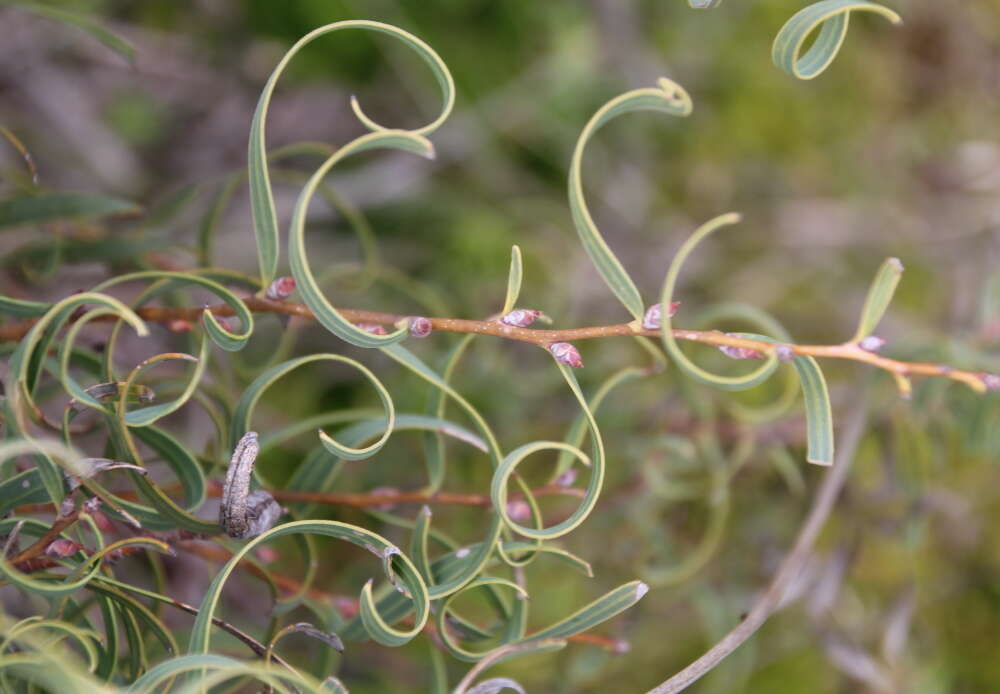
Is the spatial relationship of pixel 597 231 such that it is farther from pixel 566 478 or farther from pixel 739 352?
pixel 566 478

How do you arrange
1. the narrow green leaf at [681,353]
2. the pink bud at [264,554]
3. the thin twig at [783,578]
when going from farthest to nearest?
the pink bud at [264,554], the thin twig at [783,578], the narrow green leaf at [681,353]

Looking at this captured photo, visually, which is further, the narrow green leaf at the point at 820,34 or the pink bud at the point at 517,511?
the pink bud at the point at 517,511

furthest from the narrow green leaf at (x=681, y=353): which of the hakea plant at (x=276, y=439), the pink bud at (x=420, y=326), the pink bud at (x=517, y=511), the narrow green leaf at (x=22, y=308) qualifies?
the narrow green leaf at (x=22, y=308)

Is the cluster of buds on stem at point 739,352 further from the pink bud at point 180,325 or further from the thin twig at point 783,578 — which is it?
the pink bud at point 180,325

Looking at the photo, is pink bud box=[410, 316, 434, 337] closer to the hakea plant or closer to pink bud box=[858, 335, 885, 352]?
the hakea plant

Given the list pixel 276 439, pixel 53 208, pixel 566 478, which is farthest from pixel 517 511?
pixel 53 208

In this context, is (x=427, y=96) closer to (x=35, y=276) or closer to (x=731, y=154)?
(x=731, y=154)

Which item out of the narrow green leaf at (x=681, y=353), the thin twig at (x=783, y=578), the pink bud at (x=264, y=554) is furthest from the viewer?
the pink bud at (x=264, y=554)

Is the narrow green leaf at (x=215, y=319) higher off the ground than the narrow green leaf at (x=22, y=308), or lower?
higher
